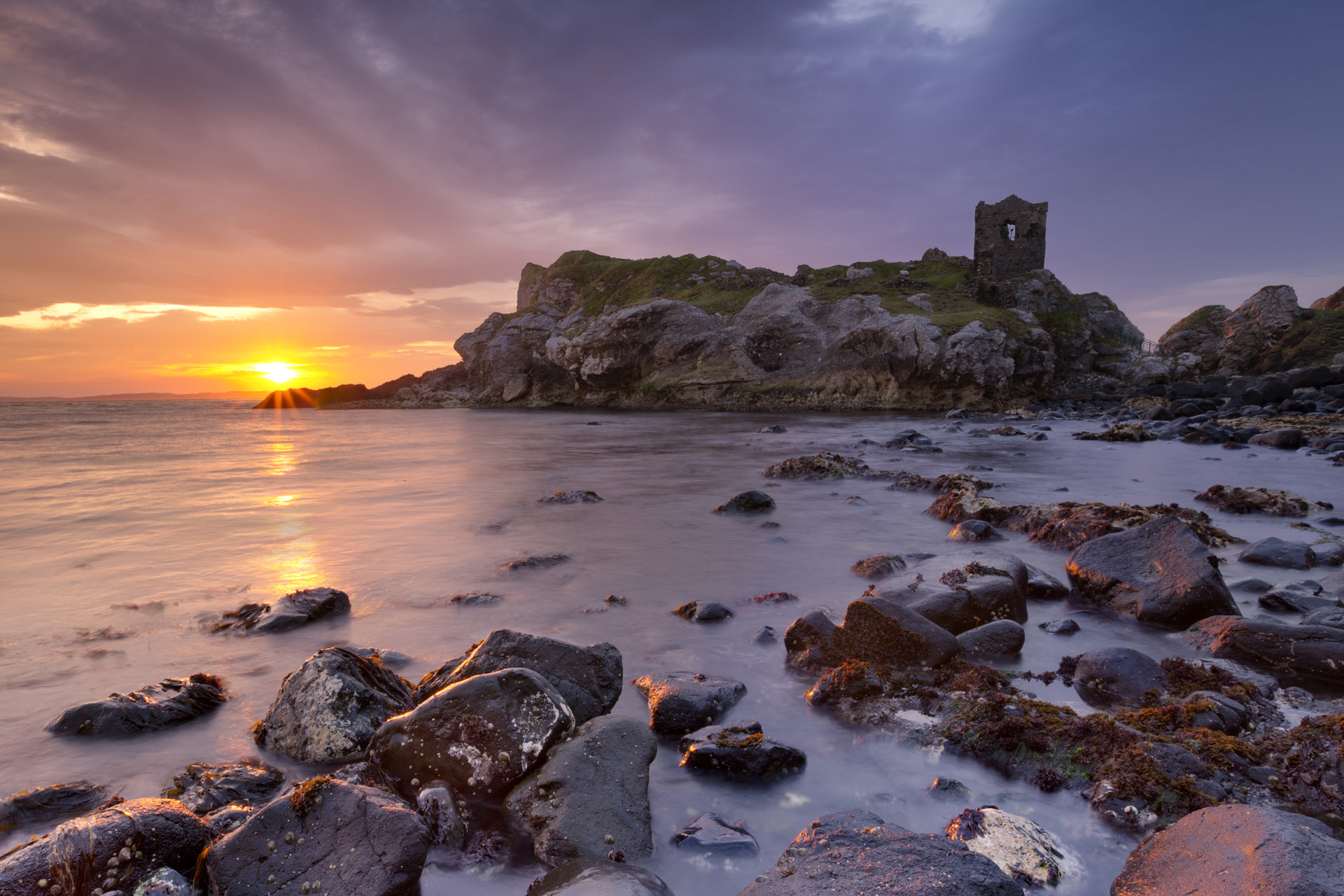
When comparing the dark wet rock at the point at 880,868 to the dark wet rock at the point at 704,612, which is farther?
the dark wet rock at the point at 704,612

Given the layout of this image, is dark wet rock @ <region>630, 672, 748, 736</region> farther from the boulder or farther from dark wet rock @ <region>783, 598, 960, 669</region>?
the boulder

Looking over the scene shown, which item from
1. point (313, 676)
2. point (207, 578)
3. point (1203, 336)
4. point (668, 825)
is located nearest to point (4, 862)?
point (313, 676)

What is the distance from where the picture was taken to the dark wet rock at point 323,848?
2.37m

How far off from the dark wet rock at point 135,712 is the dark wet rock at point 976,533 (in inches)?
318

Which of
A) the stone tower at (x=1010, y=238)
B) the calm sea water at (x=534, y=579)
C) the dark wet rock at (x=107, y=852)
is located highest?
the stone tower at (x=1010, y=238)

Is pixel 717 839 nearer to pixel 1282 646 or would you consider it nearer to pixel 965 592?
pixel 965 592

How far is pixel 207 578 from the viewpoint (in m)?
7.35

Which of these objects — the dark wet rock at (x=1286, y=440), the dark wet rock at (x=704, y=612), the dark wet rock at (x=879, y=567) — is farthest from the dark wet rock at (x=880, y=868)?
the dark wet rock at (x=1286, y=440)

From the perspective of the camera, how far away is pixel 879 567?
6852mm

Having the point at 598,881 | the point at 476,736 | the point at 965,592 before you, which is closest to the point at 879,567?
the point at 965,592

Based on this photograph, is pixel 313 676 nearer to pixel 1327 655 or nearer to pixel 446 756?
pixel 446 756

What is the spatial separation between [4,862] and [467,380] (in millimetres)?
77301

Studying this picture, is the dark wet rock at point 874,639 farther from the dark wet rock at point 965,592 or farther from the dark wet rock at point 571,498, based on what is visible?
the dark wet rock at point 571,498

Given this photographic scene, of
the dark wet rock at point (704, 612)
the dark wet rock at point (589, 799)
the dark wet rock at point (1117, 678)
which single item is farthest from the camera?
the dark wet rock at point (704, 612)
